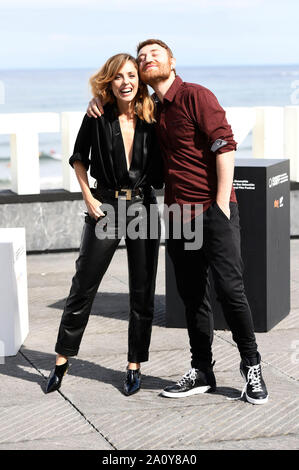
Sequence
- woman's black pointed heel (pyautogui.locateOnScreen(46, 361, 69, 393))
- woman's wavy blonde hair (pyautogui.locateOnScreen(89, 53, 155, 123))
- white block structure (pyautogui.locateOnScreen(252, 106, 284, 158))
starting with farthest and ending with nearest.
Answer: white block structure (pyautogui.locateOnScreen(252, 106, 284, 158))
woman's black pointed heel (pyautogui.locateOnScreen(46, 361, 69, 393))
woman's wavy blonde hair (pyautogui.locateOnScreen(89, 53, 155, 123))

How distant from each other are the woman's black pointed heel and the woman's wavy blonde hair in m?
1.66

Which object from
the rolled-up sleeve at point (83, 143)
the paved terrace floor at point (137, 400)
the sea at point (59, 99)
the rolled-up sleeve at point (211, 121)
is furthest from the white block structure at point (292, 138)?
the sea at point (59, 99)

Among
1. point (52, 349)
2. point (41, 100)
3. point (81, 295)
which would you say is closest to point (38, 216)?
point (52, 349)

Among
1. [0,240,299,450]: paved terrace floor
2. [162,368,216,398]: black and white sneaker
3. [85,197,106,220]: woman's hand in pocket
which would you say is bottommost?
[0,240,299,450]: paved terrace floor

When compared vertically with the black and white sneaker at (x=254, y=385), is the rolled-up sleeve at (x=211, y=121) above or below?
above

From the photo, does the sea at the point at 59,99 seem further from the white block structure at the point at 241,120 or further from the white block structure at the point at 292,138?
the white block structure at the point at 241,120

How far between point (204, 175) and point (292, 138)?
663 centimetres

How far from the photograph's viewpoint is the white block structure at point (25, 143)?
10.6 metres

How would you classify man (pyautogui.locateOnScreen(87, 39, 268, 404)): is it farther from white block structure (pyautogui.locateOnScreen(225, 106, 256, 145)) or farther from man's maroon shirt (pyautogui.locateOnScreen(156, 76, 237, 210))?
white block structure (pyautogui.locateOnScreen(225, 106, 256, 145))

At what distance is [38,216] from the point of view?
1070 cm

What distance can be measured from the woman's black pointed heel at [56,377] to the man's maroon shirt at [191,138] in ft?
4.31

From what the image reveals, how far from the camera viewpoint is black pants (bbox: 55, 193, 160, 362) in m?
5.58

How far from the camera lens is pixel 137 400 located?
5531 millimetres

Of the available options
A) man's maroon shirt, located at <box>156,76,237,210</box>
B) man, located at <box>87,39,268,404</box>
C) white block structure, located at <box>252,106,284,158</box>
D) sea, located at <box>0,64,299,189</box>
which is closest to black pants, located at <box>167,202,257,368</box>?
man, located at <box>87,39,268,404</box>
